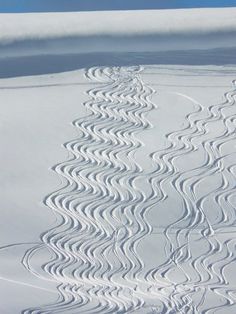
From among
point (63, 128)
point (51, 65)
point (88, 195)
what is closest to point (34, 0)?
point (51, 65)

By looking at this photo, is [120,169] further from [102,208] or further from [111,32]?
[111,32]

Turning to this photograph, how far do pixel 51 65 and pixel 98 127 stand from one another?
22.3 inches

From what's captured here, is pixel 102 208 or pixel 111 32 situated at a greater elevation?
pixel 111 32

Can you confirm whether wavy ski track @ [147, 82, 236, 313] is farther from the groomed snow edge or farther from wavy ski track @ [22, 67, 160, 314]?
the groomed snow edge

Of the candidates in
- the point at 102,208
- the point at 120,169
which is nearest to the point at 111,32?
the point at 120,169

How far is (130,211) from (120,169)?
33 cm

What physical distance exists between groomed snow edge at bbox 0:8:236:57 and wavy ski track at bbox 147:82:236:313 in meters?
0.46

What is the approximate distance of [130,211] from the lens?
6.57m

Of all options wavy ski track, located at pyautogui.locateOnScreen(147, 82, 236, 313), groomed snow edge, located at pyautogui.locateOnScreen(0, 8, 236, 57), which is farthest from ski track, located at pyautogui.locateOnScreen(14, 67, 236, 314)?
groomed snow edge, located at pyautogui.locateOnScreen(0, 8, 236, 57)

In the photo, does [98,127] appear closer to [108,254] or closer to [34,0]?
[108,254]

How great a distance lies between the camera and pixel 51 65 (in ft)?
24.0

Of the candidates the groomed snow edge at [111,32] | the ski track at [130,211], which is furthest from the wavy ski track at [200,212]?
the groomed snow edge at [111,32]

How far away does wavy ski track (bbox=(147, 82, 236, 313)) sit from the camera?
19.8 ft

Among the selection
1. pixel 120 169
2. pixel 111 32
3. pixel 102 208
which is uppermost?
pixel 111 32
